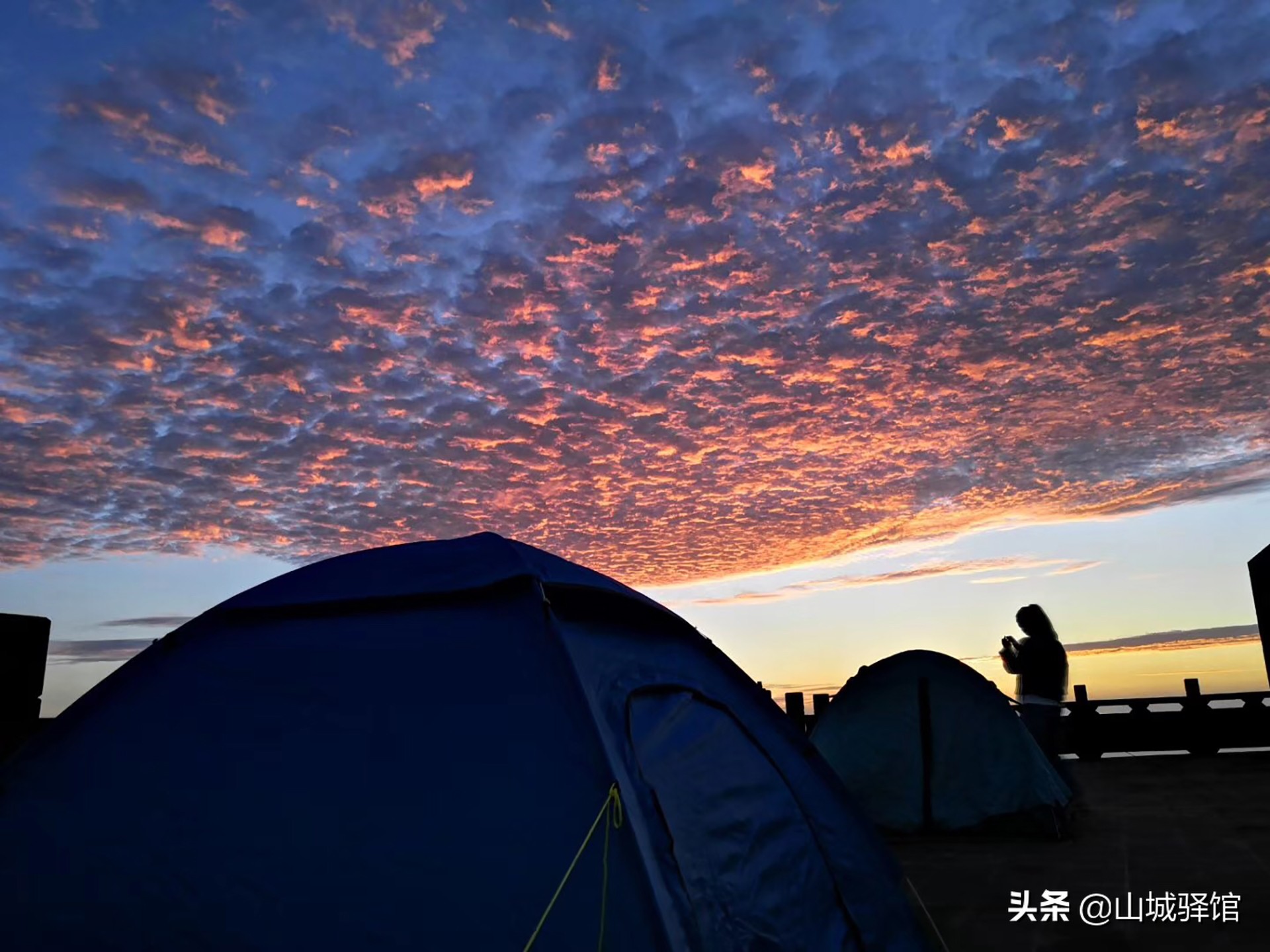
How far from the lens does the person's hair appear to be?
424 inches

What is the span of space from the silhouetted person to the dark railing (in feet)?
21.5

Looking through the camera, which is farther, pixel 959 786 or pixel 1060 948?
pixel 959 786

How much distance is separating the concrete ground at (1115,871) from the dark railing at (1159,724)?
6083 mm

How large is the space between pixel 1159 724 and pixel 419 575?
18175 mm

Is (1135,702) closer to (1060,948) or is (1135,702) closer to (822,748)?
(822,748)

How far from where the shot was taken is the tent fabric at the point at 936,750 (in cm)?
886

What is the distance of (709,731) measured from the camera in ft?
13.9

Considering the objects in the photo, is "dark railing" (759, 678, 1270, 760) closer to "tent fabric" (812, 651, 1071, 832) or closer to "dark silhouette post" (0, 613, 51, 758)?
"tent fabric" (812, 651, 1071, 832)

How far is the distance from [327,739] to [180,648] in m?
1.02

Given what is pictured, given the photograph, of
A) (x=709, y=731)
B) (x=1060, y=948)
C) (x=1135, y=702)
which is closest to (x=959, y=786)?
(x=1060, y=948)

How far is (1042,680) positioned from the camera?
10.8m

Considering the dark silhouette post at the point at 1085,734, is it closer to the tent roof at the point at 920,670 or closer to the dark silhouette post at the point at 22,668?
the tent roof at the point at 920,670

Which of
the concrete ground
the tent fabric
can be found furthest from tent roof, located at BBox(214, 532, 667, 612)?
the tent fabric

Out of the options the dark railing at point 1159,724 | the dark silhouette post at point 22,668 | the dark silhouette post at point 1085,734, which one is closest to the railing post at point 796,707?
the dark railing at point 1159,724
